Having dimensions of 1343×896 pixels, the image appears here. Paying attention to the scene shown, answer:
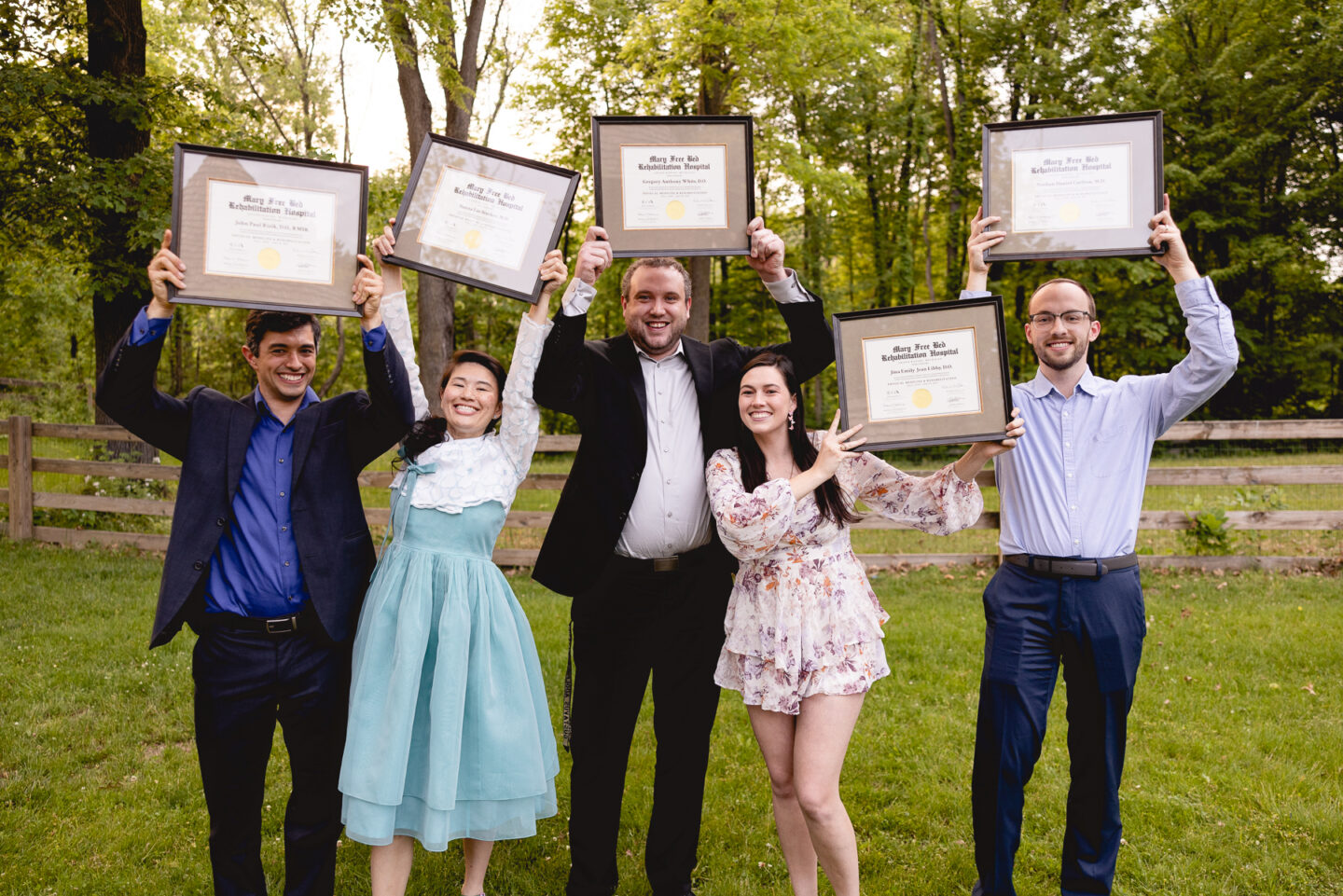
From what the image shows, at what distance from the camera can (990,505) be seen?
33.3ft

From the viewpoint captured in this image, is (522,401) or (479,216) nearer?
(479,216)

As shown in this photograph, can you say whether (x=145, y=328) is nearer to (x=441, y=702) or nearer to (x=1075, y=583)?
(x=441, y=702)

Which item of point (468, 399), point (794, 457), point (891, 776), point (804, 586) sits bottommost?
point (891, 776)

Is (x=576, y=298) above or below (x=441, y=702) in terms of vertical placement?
above

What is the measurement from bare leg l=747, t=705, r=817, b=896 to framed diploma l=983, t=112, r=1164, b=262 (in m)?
1.86

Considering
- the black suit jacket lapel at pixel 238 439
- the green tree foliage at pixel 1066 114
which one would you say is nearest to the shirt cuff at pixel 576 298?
the black suit jacket lapel at pixel 238 439

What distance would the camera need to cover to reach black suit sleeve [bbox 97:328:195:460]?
2.85 m

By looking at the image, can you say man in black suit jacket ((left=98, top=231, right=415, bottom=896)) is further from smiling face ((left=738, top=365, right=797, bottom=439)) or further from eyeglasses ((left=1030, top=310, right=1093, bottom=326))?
eyeglasses ((left=1030, top=310, right=1093, bottom=326))

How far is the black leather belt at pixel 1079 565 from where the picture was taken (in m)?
3.32

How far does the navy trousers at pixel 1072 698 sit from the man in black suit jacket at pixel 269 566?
2462 mm

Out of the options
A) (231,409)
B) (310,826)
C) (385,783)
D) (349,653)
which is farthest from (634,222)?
(310,826)

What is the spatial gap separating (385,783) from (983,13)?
26.2 m

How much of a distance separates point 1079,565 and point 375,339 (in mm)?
2707

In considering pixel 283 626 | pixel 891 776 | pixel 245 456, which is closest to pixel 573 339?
pixel 245 456
